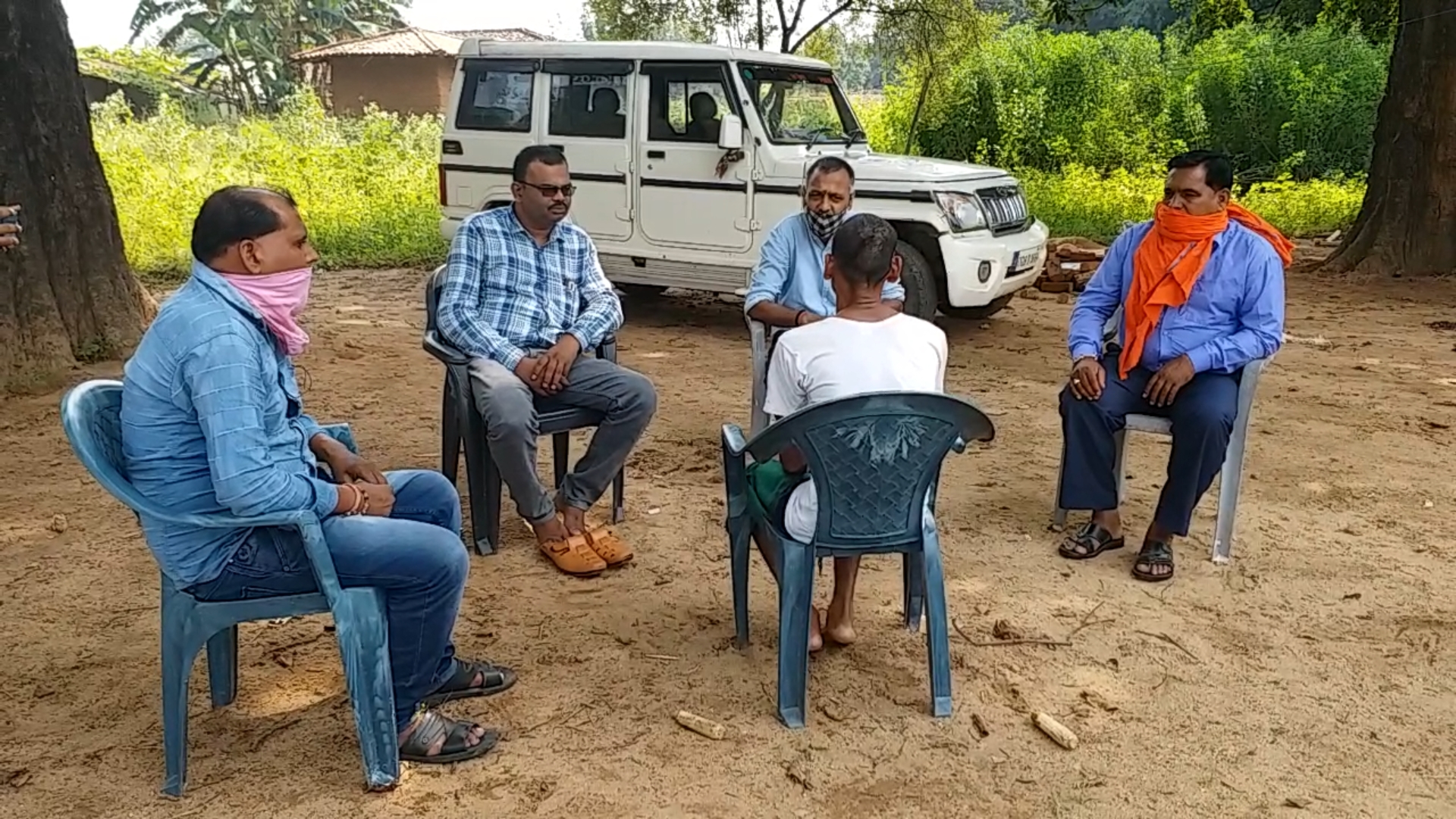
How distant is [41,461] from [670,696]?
344 centimetres

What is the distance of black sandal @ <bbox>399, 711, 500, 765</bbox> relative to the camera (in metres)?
2.53

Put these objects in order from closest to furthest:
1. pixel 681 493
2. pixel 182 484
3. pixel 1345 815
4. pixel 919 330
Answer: pixel 182 484
pixel 1345 815
pixel 919 330
pixel 681 493

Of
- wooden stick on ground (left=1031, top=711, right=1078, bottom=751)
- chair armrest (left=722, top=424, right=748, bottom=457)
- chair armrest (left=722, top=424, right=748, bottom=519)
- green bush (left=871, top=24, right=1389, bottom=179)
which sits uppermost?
green bush (left=871, top=24, right=1389, bottom=179)

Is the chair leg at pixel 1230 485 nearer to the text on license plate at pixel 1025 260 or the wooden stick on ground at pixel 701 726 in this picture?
the wooden stick on ground at pixel 701 726

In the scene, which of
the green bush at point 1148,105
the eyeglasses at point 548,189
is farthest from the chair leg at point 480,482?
the green bush at point 1148,105

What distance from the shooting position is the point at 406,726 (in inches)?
99.9

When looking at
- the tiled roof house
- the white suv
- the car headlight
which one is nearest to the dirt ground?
the car headlight

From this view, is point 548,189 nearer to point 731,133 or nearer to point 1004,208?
point 731,133

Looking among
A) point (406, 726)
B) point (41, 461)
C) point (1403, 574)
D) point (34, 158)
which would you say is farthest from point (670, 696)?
point (34, 158)

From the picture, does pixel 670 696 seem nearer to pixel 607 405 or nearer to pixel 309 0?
pixel 607 405

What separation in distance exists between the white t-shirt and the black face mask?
1378mm

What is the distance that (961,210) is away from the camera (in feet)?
22.1

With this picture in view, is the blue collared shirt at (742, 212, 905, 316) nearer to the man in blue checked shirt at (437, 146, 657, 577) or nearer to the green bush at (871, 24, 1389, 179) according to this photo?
the man in blue checked shirt at (437, 146, 657, 577)

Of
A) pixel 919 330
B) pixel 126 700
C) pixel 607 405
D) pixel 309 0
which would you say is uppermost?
pixel 309 0
